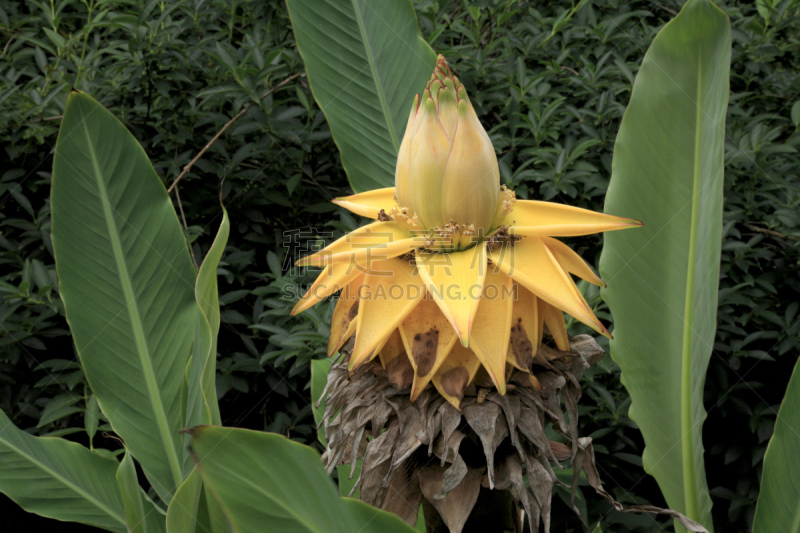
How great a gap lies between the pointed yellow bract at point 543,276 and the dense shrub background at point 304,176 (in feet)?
2.01

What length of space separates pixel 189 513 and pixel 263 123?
0.85 meters

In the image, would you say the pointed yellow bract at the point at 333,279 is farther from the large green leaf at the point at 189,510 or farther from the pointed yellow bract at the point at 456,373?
the large green leaf at the point at 189,510

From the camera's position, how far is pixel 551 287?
1.23 ft

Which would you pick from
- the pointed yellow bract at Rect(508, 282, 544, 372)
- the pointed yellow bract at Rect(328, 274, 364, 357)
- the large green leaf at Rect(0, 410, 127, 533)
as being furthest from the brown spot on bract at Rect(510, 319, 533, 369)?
the large green leaf at Rect(0, 410, 127, 533)

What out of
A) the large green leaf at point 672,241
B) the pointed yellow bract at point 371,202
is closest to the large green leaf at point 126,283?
the pointed yellow bract at point 371,202

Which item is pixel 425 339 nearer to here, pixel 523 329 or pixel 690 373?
pixel 523 329

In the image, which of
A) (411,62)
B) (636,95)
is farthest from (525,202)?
(411,62)

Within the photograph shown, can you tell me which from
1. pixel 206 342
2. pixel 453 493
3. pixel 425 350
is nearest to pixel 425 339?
pixel 425 350

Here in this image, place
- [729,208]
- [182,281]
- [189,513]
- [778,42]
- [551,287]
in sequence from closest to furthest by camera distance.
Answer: [551,287] < [189,513] < [182,281] < [729,208] < [778,42]

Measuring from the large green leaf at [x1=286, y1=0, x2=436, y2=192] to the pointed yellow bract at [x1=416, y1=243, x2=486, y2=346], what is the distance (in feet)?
1.15

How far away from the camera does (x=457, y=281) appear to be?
0.38 meters

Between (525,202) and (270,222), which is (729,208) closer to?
(525,202)

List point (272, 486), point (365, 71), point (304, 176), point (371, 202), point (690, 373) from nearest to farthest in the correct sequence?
point (272, 486) → point (371, 202) → point (690, 373) → point (365, 71) → point (304, 176)

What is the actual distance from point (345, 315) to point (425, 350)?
0.09 m
